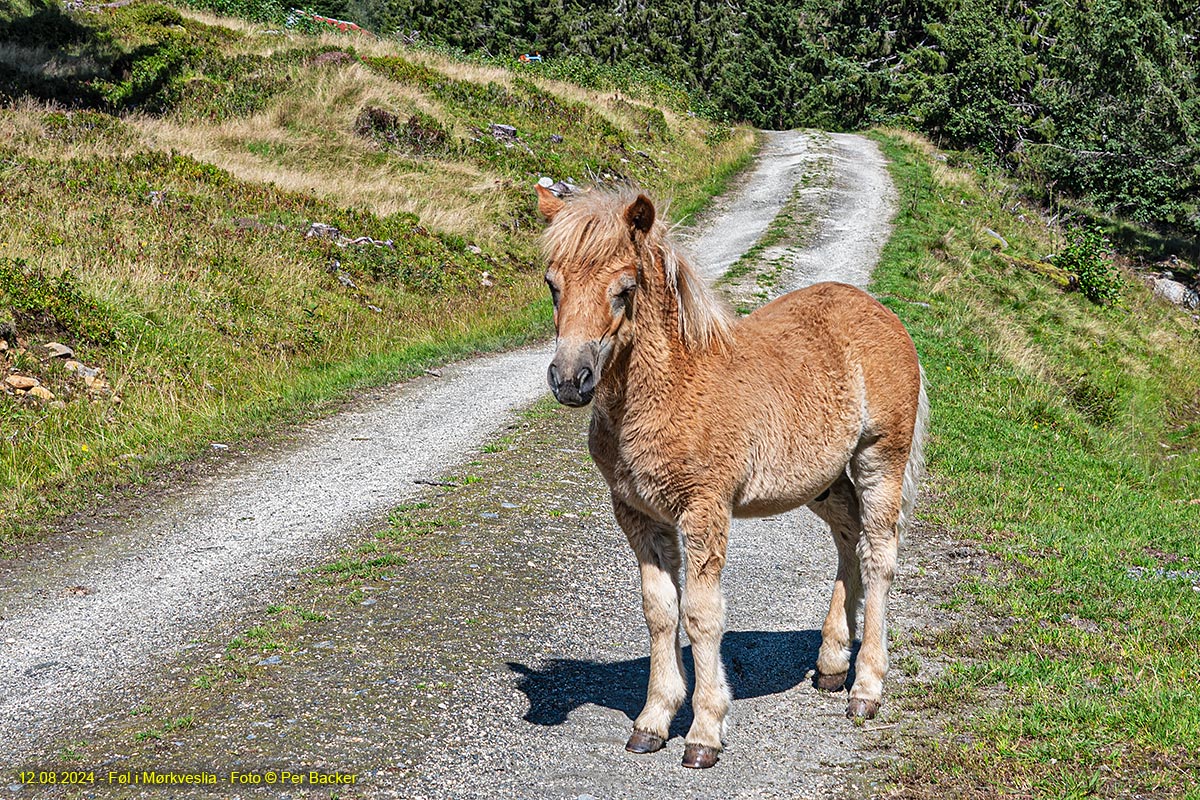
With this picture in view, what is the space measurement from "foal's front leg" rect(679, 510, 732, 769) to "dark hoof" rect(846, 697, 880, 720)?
101cm

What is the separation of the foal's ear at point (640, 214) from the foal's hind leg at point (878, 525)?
2.27m

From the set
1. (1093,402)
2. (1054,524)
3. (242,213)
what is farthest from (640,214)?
(242,213)

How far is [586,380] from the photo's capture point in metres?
4.64

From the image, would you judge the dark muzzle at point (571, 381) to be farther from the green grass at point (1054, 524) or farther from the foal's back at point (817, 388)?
the green grass at point (1054, 524)

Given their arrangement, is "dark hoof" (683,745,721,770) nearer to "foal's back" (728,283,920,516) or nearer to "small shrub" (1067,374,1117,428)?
"foal's back" (728,283,920,516)

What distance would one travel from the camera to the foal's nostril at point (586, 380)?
4.61 meters

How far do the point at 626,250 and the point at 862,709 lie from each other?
3.00 metres

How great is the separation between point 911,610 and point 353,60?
27.7 metres

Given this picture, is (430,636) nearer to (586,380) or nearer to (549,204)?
(586,380)

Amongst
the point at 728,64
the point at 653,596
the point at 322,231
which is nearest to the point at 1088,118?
the point at 728,64

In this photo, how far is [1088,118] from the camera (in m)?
37.0

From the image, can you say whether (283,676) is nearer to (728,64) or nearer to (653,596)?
(653,596)

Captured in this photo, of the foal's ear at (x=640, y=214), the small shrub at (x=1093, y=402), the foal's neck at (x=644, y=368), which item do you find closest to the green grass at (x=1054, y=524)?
the small shrub at (x=1093, y=402)

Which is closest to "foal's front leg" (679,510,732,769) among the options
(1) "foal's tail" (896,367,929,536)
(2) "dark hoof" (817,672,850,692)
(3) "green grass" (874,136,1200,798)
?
(3) "green grass" (874,136,1200,798)
